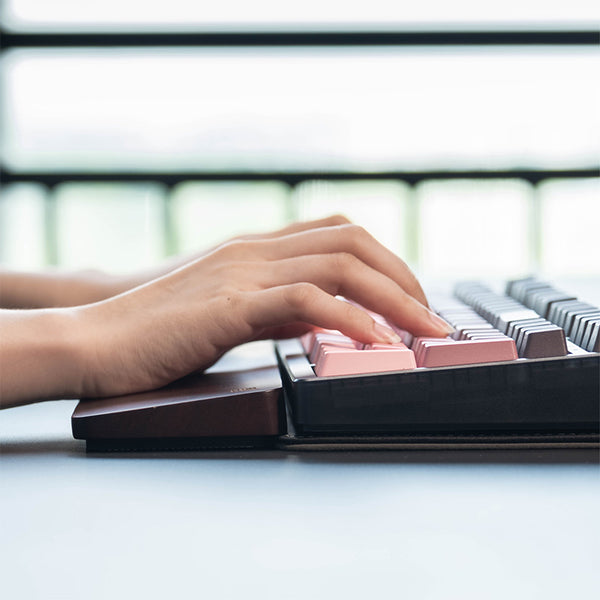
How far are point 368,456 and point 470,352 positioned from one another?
6cm

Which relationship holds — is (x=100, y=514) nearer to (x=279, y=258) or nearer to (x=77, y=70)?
(x=279, y=258)

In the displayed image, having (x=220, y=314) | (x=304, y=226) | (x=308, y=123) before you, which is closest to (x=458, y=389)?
(x=220, y=314)

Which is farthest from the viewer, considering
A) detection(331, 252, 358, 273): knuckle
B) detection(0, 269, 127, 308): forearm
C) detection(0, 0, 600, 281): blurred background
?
detection(0, 0, 600, 281): blurred background

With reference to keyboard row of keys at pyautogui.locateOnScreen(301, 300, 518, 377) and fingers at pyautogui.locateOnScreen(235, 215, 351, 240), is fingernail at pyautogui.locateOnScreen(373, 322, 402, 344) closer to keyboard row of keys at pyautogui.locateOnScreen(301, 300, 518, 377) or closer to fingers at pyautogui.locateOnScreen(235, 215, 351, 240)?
keyboard row of keys at pyautogui.locateOnScreen(301, 300, 518, 377)

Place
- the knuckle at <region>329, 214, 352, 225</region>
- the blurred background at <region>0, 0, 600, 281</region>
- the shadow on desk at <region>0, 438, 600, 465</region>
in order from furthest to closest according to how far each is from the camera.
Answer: the blurred background at <region>0, 0, 600, 281</region>, the knuckle at <region>329, 214, 352, 225</region>, the shadow on desk at <region>0, 438, 600, 465</region>

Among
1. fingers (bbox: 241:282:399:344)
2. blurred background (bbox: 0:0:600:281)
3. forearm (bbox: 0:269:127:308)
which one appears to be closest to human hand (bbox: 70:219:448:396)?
fingers (bbox: 241:282:399:344)

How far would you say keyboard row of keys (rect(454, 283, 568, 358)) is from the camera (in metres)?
0.33

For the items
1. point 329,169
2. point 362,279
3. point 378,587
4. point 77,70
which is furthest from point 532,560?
point 77,70

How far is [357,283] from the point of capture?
1.34 feet

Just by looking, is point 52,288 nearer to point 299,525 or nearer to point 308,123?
point 299,525

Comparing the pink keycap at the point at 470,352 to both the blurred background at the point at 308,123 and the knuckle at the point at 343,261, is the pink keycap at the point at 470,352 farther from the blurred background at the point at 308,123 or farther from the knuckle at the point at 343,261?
the blurred background at the point at 308,123

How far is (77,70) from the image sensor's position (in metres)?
2.25

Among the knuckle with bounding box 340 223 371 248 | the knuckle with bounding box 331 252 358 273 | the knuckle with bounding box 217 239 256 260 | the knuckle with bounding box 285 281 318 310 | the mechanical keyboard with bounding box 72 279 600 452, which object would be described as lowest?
the mechanical keyboard with bounding box 72 279 600 452

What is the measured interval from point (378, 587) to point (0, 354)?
0.86 ft
